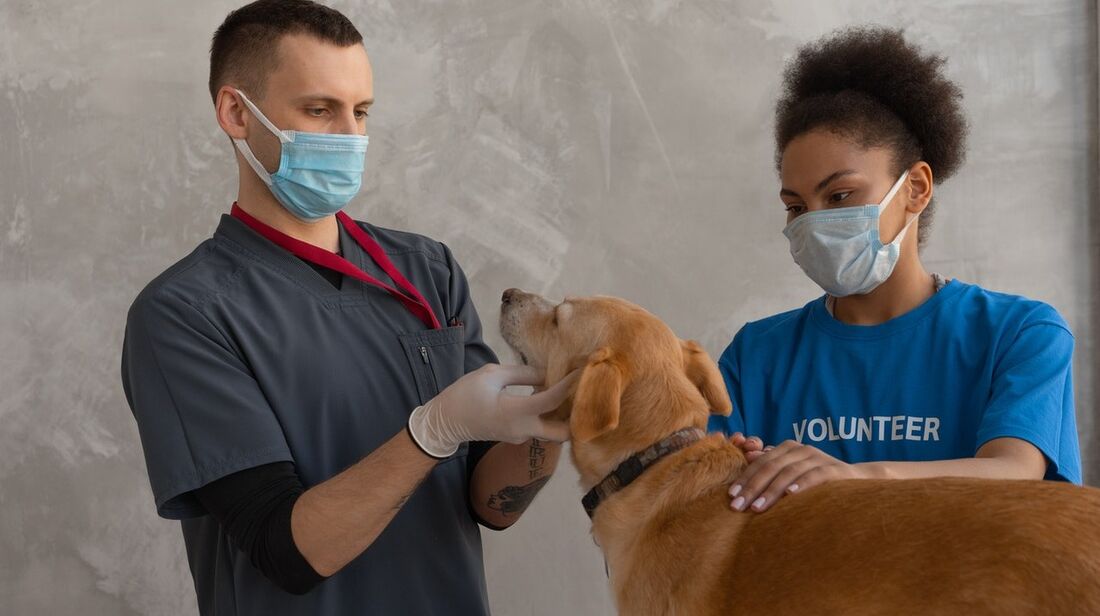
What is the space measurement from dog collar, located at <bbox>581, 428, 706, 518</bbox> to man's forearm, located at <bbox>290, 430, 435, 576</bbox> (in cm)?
34

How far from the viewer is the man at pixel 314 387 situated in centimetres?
155

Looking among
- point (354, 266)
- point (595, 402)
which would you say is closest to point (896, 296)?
point (595, 402)

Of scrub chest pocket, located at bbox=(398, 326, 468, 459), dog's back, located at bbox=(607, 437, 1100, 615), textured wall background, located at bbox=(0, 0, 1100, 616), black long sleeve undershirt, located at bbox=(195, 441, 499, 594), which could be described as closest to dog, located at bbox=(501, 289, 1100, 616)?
dog's back, located at bbox=(607, 437, 1100, 615)

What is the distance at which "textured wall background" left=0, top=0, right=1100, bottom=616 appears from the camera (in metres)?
2.92

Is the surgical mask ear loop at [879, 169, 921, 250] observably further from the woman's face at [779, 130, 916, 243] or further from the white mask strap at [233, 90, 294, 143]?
the white mask strap at [233, 90, 294, 143]

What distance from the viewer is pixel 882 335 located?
185 cm

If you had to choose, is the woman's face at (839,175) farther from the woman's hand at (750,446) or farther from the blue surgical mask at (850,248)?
the woman's hand at (750,446)

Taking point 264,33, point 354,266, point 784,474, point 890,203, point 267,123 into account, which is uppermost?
point 264,33

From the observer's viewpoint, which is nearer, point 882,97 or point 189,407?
point 189,407

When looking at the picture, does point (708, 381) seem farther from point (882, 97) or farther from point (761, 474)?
point (882, 97)

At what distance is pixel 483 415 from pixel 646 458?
0.31 metres

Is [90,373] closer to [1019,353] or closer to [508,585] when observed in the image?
[508,585]

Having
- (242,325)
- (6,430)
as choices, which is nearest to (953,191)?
(242,325)

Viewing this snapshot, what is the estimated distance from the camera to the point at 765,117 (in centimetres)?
329
